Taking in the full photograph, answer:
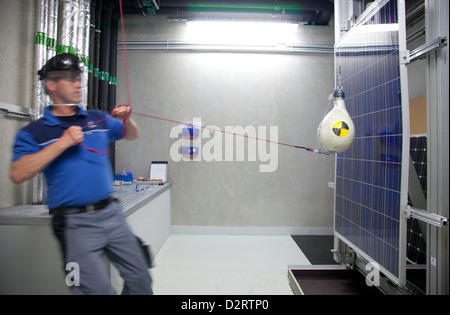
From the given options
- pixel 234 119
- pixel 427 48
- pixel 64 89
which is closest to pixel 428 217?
pixel 427 48

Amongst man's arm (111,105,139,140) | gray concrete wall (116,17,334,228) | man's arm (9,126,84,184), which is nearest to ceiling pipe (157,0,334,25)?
gray concrete wall (116,17,334,228)

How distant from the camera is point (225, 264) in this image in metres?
2.22

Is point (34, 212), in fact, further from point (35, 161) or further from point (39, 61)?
point (39, 61)

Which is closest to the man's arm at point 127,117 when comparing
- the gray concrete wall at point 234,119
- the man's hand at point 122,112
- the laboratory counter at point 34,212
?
the man's hand at point 122,112

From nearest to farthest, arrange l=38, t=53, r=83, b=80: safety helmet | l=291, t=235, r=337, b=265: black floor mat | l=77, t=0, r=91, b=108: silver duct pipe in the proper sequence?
1. l=38, t=53, r=83, b=80: safety helmet
2. l=77, t=0, r=91, b=108: silver duct pipe
3. l=291, t=235, r=337, b=265: black floor mat

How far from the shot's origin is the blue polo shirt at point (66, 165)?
37.8 inches

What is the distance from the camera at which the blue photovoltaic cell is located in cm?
136

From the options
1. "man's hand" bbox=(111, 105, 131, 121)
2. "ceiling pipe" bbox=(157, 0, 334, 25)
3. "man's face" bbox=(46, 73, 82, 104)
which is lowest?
A: "man's hand" bbox=(111, 105, 131, 121)

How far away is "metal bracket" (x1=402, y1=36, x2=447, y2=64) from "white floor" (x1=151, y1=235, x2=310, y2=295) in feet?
5.35

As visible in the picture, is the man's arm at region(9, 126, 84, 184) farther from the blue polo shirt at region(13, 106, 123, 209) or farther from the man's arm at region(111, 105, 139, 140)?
the man's arm at region(111, 105, 139, 140)

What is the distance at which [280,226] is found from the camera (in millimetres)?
3061

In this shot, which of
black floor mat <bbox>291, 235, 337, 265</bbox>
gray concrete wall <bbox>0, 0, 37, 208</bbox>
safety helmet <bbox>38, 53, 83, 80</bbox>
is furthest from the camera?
black floor mat <bbox>291, 235, 337, 265</bbox>

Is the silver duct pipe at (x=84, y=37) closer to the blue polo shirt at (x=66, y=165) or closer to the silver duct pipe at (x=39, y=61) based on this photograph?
the silver duct pipe at (x=39, y=61)

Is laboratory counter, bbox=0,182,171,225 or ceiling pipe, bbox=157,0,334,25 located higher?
ceiling pipe, bbox=157,0,334,25
